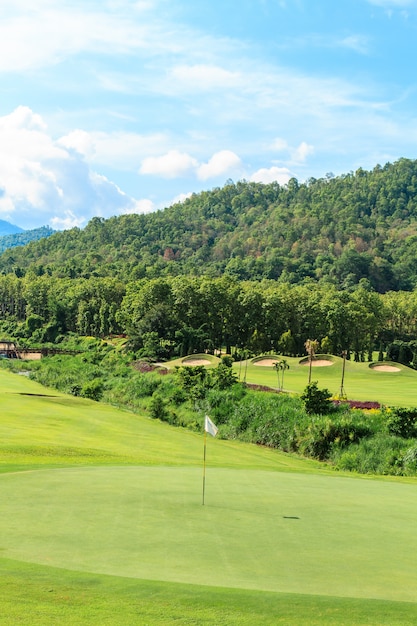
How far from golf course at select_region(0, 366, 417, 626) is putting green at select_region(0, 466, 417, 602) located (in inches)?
1.2

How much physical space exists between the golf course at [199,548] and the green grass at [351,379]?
117 ft

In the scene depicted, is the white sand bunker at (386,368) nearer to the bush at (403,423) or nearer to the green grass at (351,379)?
the green grass at (351,379)

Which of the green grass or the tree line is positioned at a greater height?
the tree line

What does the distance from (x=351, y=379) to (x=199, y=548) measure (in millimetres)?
61377

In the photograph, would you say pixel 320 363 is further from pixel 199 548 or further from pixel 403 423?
pixel 199 548

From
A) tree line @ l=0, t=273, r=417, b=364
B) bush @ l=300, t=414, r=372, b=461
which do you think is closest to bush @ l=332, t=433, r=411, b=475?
bush @ l=300, t=414, r=372, b=461

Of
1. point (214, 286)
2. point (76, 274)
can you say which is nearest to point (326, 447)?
point (214, 286)

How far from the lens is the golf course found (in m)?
8.30

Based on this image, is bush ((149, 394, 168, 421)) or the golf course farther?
bush ((149, 394, 168, 421))

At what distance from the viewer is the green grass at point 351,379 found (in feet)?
181

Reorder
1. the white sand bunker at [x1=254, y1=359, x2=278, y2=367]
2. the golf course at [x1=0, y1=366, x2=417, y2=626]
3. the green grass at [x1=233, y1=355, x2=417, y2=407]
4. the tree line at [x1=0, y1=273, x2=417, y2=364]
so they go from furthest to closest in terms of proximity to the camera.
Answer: the tree line at [x1=0, y1=273, x2=417, y2=364], the white sand bunker at [x1=254, y1=359, x2=278, y2=367], the green grass at [x1=233, y1=355, x2=417, y2=407], the golf course at [x1=0, y1=366, x2=417, y2=626]

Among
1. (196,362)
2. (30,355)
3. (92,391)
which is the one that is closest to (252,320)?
(196,362)

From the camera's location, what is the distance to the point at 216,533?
37.6 ft

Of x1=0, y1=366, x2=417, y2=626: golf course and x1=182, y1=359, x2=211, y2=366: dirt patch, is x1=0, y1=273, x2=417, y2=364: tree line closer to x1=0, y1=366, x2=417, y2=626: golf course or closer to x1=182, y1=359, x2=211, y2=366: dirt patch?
x1=182, y1=359, x2=211, y2=366: dirt patch
